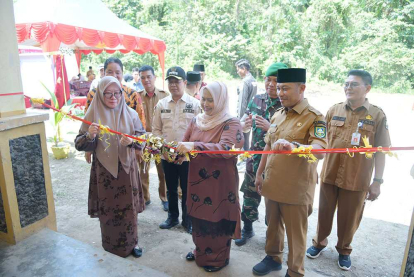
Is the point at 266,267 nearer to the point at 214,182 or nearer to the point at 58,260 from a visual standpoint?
the point at 214,182

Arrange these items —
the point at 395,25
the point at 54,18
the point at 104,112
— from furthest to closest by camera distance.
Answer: the point at 395,25, the point at 54,18, the point at 104,112

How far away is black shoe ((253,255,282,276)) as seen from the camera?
2.77 meters

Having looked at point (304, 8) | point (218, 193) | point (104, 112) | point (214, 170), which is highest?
point (304, 8)

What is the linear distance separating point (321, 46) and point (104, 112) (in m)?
19.8

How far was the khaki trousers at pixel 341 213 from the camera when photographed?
291 centimetres

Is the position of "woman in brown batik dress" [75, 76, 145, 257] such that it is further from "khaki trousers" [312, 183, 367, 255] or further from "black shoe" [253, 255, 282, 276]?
"khaki trousers" [312, 183, 367, 255]

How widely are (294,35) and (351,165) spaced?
747 inches

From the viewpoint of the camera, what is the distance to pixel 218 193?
8.76 feet

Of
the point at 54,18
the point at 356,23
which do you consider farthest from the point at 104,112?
the point at 356,23

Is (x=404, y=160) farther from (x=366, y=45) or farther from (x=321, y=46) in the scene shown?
(x=321, y=46)

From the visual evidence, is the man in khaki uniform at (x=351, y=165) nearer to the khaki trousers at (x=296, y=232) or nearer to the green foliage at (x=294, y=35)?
the khaki trousers at (x=296, y=232)

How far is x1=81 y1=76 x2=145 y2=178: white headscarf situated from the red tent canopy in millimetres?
5866

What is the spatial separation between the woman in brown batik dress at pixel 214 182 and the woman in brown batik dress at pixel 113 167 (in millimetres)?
618

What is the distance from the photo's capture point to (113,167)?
282cm
